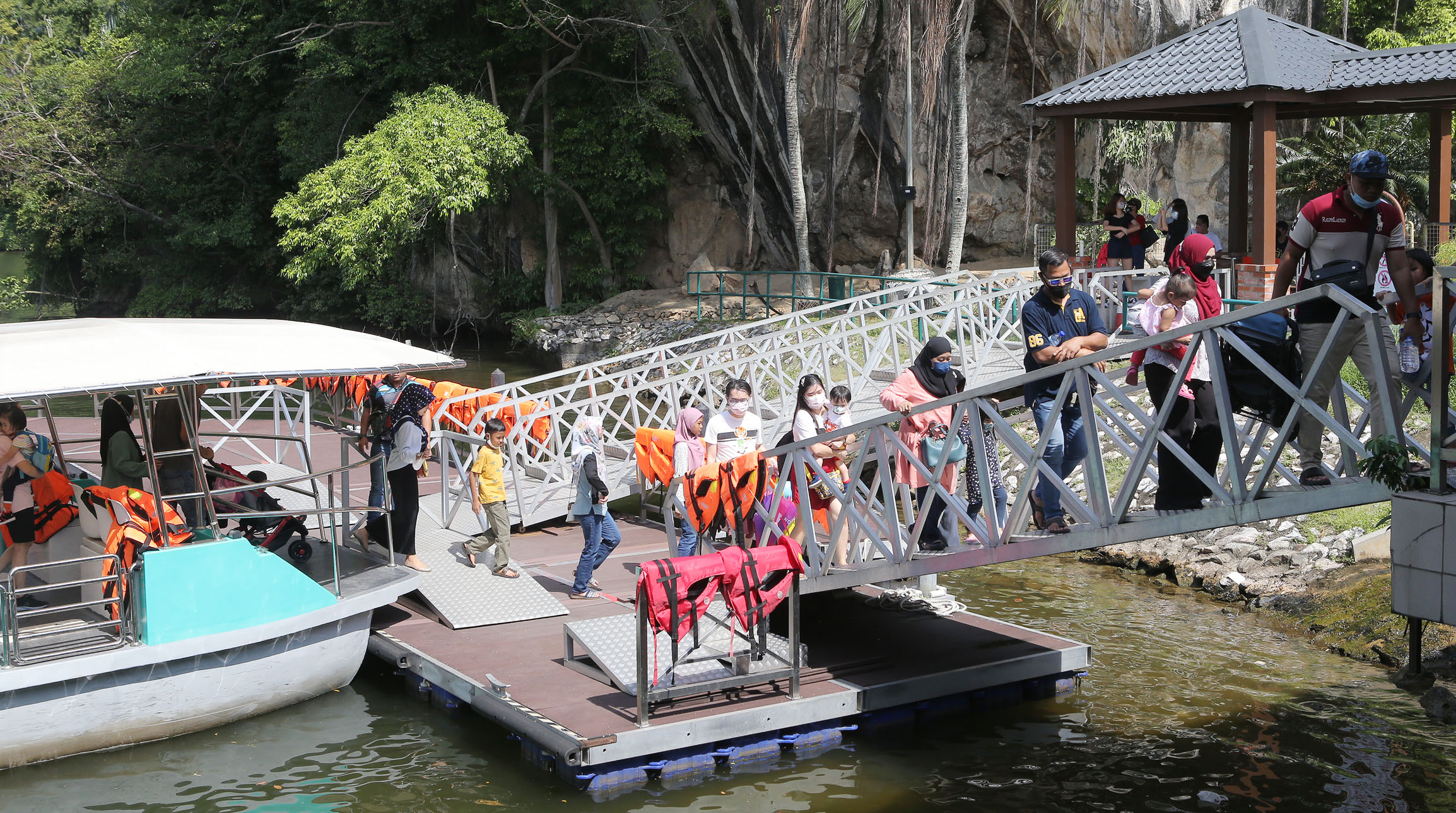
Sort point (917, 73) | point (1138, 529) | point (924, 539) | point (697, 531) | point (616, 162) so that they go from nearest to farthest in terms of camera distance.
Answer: point (1138, 529), point (924, 539), point (697, 531), point (917, 73), point (616, 162)

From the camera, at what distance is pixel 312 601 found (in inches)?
355

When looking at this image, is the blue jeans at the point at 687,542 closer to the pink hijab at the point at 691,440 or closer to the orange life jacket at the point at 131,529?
the pink hijab at the point at 691,440

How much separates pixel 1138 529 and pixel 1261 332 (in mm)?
1362

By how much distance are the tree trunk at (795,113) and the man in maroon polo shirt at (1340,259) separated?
17299 millimetres

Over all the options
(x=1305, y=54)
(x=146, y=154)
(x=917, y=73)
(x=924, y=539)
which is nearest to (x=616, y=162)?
(x=917, y=73)

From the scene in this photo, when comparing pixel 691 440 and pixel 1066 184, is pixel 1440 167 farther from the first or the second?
pixel 691 440

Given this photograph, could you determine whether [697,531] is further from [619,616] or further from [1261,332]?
[1261,332]

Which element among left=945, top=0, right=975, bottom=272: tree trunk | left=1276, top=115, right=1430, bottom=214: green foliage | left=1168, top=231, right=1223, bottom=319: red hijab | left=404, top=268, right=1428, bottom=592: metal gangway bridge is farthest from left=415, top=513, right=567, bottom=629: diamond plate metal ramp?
left=1276, top=115, right=1430, bottom=214: green foliage

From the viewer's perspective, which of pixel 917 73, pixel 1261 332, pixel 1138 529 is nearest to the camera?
pixel 1261 332

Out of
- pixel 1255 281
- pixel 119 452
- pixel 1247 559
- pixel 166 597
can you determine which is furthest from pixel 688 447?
pixel 1255 281

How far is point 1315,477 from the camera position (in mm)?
6570

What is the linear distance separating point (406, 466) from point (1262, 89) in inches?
501

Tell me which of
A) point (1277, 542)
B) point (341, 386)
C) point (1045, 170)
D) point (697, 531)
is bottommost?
point (1277, 542)

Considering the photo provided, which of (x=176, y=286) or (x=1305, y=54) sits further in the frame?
(x=176, y=286)
